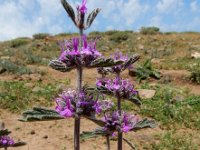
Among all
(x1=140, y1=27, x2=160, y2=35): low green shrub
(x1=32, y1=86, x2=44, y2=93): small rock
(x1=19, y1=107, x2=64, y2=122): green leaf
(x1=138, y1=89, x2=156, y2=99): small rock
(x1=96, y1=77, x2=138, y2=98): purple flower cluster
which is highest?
(x1=140, y1=27, x2=160, y2=35): low green shrub

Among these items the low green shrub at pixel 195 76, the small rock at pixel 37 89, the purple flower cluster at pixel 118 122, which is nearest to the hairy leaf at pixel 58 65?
the purple flower cluster at pixel 118 122

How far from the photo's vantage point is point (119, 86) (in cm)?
332

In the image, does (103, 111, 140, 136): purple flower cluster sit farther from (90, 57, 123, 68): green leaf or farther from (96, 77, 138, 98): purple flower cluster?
(90, 57, 123, 68): green leaf

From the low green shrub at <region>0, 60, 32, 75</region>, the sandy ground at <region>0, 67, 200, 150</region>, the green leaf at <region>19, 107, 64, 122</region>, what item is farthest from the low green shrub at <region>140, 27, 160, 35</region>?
the green leaf at <region>19, 107, 64, 122</region>

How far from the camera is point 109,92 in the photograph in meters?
Result: 3.29

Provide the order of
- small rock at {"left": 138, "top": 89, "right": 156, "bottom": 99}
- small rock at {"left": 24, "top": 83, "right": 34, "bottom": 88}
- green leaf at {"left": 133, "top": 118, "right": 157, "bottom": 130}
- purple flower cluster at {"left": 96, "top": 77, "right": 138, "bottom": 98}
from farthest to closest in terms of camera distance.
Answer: small rock at {"left": 24, "top": 83, "right": 34, "bottom": 88} < small rock at {"left": 138, "top": 89, "right": 156, "bottom": 99} < purple flower cluster at {"left": 96, "top": 77, "right": 138, "bottom": 98} < green leaf at {"left": 133, "top": 118, "right": 157, "bottom": 130}

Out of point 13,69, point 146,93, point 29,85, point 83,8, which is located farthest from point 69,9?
point 13,69

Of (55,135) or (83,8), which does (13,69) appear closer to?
(55,135)

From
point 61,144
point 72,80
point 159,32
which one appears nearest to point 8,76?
point 72,80

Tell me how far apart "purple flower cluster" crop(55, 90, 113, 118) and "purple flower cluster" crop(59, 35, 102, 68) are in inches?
7.8

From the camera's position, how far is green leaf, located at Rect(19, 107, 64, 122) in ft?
7.83

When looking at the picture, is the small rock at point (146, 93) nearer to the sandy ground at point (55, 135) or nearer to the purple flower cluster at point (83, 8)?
the sandy ground at point (55, 135)

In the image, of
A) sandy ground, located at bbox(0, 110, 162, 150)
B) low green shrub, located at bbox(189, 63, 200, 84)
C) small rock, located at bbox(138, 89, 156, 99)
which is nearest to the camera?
sandy ground, located at bbox(0, 110, 162, 150)

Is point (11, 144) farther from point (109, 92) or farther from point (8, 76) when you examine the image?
point (8, 76)
